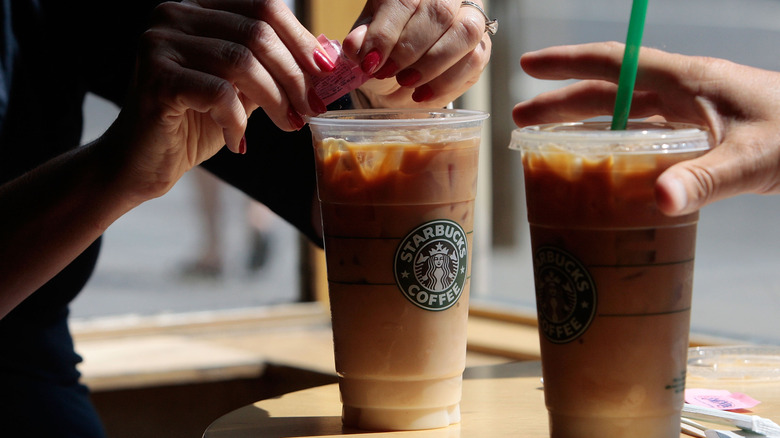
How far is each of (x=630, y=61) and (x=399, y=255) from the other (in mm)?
275

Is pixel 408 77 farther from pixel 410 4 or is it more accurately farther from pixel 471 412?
pixel 471 412

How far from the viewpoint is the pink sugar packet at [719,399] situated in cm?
89

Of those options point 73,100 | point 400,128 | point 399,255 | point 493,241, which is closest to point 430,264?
point 399,255

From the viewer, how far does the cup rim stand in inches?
31.0

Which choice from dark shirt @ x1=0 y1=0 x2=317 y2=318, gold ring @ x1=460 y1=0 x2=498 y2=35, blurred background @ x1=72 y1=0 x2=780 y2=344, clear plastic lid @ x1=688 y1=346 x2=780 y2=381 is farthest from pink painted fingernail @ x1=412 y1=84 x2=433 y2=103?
blurred background @ x1=72 y1=0 x2=780 y2=344

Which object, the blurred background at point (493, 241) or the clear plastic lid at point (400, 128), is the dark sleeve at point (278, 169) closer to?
the clear plastic lid at point (400, 128)

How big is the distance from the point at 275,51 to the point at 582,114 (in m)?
0.35

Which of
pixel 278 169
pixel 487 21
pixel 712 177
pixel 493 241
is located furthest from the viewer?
pixel 493 241

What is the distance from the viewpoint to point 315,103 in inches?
35.1

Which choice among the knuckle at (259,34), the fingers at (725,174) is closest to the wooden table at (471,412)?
the fingers at (725,174)

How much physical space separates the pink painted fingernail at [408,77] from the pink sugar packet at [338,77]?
4 centimetres

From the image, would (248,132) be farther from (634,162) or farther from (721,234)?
(721,234)

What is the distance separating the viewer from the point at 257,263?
2.42 metres

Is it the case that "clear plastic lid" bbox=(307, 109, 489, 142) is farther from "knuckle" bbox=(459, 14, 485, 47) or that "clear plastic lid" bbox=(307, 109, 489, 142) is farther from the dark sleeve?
the dark sleeve
